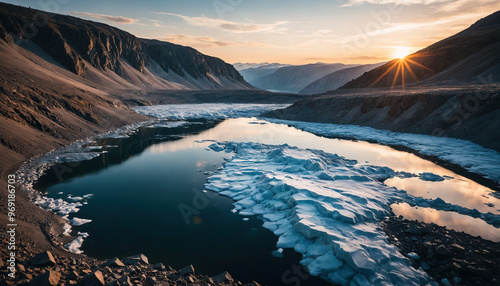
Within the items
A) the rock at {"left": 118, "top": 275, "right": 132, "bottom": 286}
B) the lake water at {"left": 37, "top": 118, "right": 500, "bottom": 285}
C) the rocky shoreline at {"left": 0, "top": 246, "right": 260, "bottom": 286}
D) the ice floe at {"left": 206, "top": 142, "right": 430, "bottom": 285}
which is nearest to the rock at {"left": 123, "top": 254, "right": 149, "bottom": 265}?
the rocky shoreline at {"left": 0, "top": 246, "right": 260, "bottom": 286}

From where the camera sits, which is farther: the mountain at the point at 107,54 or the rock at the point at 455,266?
the mountain at the point at 107,54

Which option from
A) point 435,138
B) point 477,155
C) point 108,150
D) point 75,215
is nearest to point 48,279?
point 75,215

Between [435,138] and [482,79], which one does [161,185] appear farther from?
[482,79]

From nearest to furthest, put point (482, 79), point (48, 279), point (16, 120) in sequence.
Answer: point (48, 279), point (16, 120), point (482, 79)

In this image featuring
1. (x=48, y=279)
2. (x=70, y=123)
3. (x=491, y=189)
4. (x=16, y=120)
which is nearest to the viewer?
(x=48, y=279)

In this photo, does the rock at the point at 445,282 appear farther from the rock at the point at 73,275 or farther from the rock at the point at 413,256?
the rock at the point at 73,275

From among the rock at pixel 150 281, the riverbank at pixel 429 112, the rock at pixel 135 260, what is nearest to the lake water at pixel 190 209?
the rock at pixel 135 260

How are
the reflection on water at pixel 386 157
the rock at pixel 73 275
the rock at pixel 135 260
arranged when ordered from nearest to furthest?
the rock at pixel 73 275, the rock at pixel 135 260, the reflection on water at pixel 386 157

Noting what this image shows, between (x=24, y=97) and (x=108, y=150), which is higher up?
(x=24, y=97)
